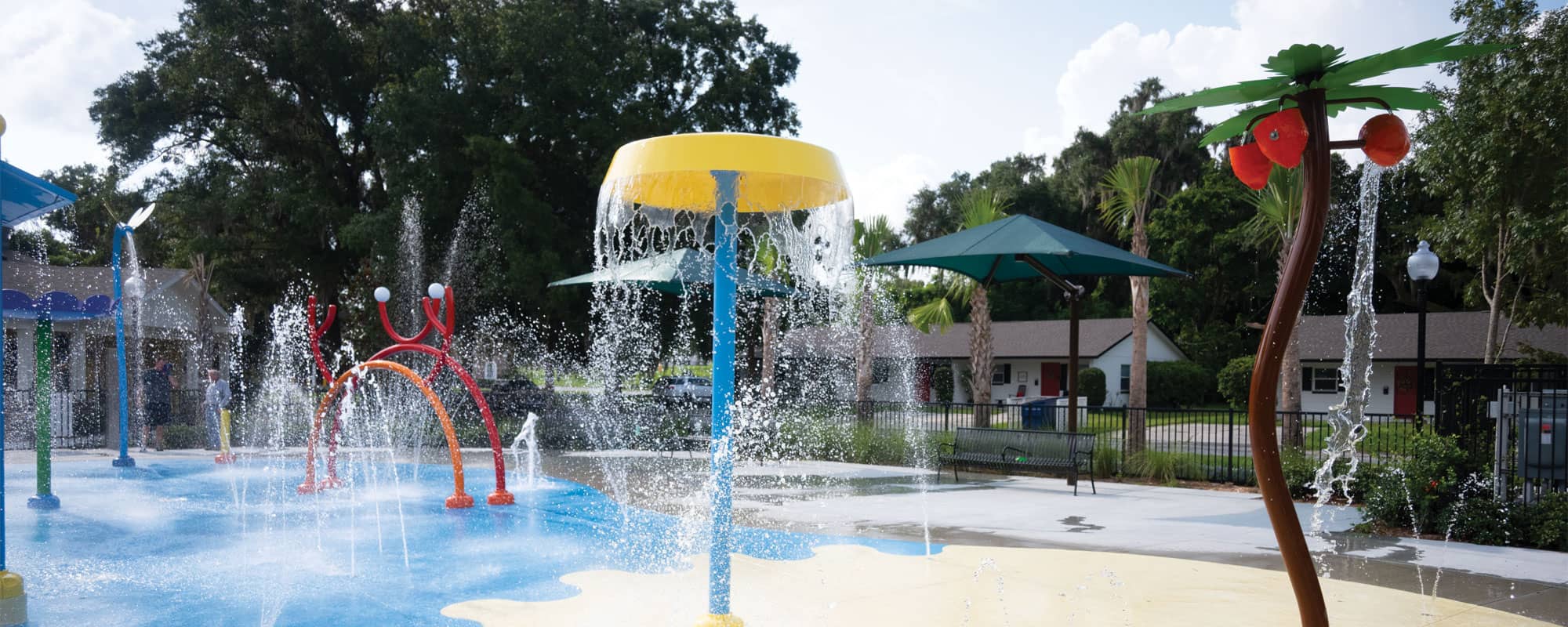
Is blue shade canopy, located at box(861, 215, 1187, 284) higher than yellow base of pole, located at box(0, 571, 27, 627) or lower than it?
higher

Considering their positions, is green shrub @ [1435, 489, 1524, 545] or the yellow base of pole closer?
the yellow base of pole

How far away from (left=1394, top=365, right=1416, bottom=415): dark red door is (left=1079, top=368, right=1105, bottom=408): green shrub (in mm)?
8985

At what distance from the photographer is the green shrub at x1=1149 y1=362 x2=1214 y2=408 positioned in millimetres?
33312

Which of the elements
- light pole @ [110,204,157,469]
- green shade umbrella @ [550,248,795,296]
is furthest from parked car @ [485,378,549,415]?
light pole @ [110,204,157,469]

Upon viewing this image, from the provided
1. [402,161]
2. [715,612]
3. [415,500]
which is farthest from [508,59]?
[715,612]

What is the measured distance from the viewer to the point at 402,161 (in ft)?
69.1

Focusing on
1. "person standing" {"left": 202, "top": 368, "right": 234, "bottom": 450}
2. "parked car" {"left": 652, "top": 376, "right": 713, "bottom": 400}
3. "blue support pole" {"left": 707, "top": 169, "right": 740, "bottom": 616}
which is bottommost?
"parked car" {"left": 652, "top": 376, "right": 713, "bottom": 400}

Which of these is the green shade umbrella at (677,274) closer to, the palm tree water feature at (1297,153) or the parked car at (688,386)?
the palm tree water feature at (1297,153)

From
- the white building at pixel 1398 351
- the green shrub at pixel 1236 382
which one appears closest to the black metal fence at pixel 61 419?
the green shrub at pixel 1236 382

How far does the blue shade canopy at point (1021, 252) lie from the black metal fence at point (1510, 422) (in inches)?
125

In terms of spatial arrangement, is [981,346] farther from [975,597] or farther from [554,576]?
[554,576]

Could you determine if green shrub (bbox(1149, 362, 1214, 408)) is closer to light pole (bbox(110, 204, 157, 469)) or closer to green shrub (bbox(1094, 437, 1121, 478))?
green shrub (bbox(1094, 437, 1121, 478))

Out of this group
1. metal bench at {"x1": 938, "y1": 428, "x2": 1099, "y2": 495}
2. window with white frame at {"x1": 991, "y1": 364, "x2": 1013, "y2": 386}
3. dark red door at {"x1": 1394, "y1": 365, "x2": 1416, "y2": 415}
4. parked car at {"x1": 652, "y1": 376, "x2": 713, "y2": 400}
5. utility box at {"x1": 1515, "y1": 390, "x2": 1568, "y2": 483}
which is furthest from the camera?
window with white frame at {"x1": 991, "y1": 364, "x2": 1013, "y2": 386}

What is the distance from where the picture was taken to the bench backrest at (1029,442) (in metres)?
11.4
